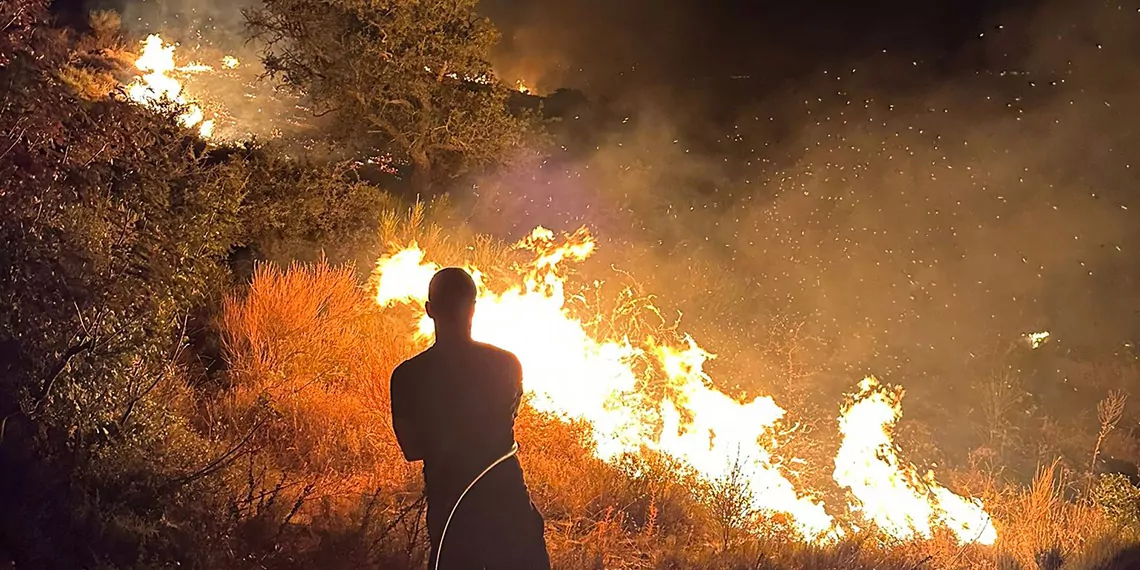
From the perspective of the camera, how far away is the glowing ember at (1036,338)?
54.6 ft

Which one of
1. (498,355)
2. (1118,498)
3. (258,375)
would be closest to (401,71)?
(258,375)

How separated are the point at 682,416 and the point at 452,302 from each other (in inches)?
227

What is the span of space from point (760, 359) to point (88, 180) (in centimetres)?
1152

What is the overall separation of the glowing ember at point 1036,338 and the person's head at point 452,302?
1604 centimetres

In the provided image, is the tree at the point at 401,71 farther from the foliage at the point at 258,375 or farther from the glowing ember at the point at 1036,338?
the glowing ember at the point at 1036,338

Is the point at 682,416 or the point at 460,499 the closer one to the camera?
the point at 460,499

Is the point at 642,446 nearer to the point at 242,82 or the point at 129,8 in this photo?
the point at 242,82

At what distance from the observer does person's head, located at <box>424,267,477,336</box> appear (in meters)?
3.46

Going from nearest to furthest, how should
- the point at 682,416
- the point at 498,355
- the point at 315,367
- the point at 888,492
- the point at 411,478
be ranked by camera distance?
the point at 498,355
the point at 411,478
the point at 888,492
the point at 682,416
the point at 315,367

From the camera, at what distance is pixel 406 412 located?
3516mm

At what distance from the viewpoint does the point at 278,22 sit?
12.9 metres

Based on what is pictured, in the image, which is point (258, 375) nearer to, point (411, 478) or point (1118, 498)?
point (411, 478)

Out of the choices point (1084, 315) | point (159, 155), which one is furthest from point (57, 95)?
point (1084, 315)

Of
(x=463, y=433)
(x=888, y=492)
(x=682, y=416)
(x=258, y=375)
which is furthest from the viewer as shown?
(x=258, y=375)
